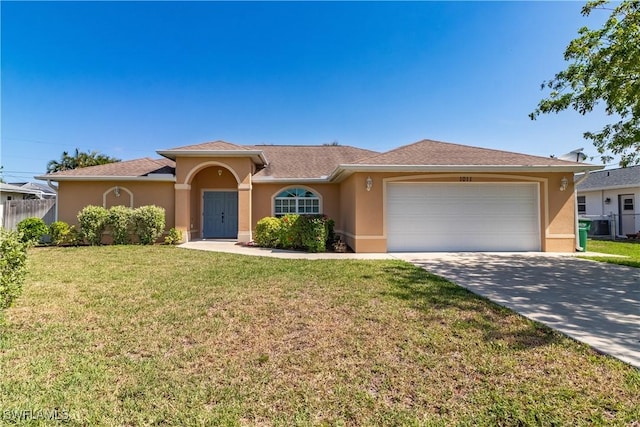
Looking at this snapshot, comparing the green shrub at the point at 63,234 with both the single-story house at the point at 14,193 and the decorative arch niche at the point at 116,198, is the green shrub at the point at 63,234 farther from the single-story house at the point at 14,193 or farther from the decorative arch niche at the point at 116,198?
the single-story house at the point at 14,193

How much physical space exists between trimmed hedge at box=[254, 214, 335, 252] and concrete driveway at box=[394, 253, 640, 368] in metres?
3.23

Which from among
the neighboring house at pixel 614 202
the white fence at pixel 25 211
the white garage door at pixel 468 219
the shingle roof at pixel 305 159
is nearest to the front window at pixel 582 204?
the neighboring house at pixel 614 202

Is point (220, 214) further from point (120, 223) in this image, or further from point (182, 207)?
point (120, 223)

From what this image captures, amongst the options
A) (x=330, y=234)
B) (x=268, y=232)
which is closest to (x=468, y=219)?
(x=330, y=234)

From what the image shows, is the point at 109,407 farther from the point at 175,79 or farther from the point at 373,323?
the point at 175,79

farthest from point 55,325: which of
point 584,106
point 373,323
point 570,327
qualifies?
point 584,106

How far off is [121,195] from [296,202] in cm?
837

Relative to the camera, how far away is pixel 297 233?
11.7 meters

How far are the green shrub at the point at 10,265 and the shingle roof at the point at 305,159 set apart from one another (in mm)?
10877

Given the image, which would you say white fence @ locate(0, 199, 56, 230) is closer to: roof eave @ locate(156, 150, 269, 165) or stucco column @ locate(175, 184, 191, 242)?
stucco column @ locate(175, 184, 191, 242)

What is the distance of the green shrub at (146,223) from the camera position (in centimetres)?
1262

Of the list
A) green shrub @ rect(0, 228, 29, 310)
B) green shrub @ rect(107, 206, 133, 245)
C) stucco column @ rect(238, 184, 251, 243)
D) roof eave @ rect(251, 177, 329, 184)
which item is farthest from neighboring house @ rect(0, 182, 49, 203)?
green shrub @ rect(0, 228, 29, 310)

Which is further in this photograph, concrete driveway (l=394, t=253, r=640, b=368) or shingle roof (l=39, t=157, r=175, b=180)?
shingle roof (l=39, t=157, r=175, b=180)

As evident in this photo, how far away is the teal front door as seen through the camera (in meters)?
15.7
